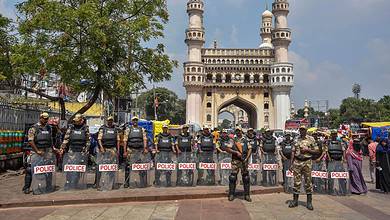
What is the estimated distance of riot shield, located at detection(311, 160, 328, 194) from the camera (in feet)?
30.5

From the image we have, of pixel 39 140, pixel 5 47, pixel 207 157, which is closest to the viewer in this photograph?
pixel 39 140

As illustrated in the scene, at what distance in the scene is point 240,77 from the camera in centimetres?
7012

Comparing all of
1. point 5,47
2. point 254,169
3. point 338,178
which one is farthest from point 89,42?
point 338,178

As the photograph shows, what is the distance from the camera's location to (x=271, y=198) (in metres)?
8.84

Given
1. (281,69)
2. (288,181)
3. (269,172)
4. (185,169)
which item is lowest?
(288,181)

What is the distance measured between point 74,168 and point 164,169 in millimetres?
2371

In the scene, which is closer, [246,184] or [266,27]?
[246,184]

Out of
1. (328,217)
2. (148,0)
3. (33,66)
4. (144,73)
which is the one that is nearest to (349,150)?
(328,217)

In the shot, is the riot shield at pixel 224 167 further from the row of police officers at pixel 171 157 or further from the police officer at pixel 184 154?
the police officer at pixel 184 154

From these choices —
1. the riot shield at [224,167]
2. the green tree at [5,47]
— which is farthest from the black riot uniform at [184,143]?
the green tree at [5,47]

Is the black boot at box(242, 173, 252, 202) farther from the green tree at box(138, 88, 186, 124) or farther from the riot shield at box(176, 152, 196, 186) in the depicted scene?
the green tree at box(138, 88, 186, 124)

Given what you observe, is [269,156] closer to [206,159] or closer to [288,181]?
[288,181]

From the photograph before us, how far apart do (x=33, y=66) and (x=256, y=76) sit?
6173 cm

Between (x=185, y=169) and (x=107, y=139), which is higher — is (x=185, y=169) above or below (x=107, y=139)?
below
